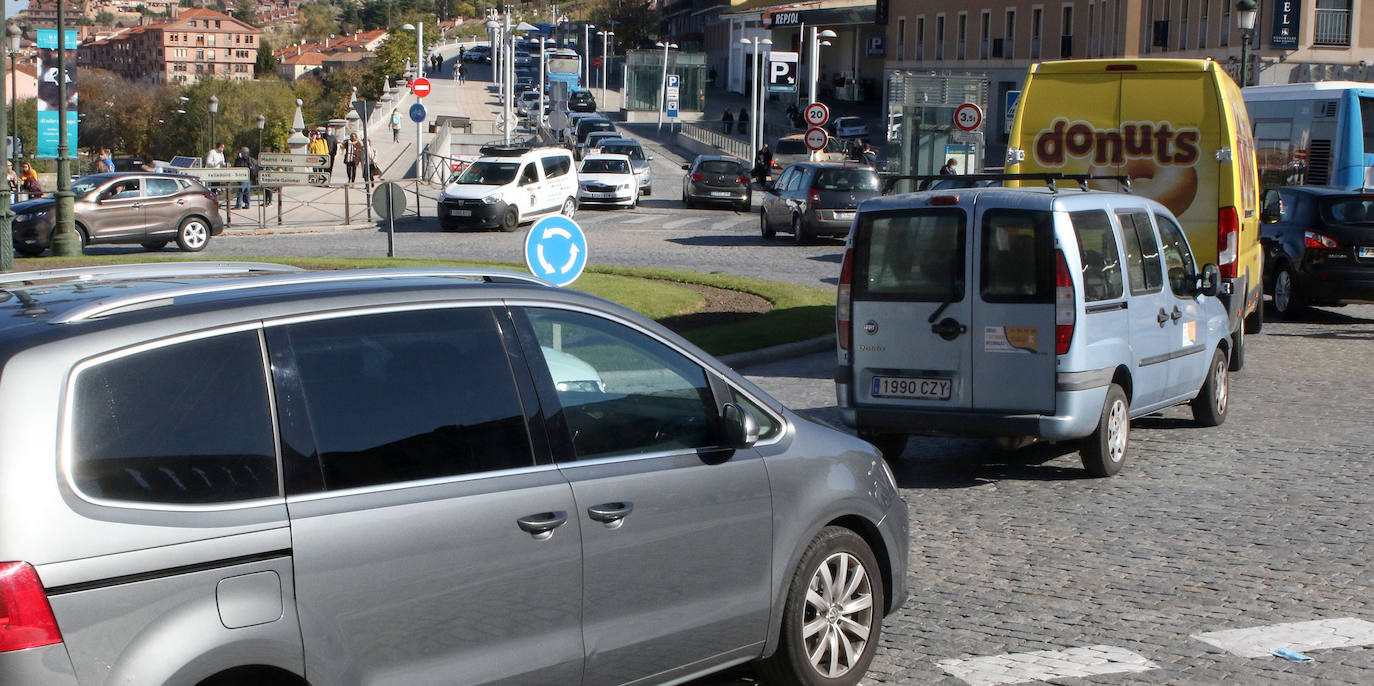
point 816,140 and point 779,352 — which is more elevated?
point 816,140

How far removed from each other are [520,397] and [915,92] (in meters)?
33.5

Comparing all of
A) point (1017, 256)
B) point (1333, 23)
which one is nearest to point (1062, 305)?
point (1017, 256)

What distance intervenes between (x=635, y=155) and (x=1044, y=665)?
43117mm

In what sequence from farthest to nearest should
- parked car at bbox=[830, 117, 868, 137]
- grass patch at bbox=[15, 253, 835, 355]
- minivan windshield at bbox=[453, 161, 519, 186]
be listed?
parked car at bbox=[830, 117, 868, 137] < minivan windshield at bbox=[453, 161, 519, 186] < grass patch at bbox=[15, 253, 835, 355]

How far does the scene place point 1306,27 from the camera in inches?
1911

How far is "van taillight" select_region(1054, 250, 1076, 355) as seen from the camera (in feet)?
29.7

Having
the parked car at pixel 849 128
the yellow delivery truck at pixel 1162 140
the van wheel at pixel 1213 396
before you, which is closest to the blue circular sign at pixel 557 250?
the yellow delivery truck at pixel 1162 140

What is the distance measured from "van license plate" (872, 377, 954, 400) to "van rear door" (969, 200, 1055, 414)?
0.22 m

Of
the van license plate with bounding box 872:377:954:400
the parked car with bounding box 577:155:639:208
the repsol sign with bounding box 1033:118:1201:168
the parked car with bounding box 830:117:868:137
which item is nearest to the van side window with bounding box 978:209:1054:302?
the van license plate with bounding box 872:377:954:400

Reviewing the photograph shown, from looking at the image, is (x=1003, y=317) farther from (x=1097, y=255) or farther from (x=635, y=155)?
(x=635, y=155)

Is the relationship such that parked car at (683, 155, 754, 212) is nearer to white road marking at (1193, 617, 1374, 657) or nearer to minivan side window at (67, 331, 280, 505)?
white road marking at (1193, 617, 1374, 657)

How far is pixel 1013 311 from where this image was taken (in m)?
9.23

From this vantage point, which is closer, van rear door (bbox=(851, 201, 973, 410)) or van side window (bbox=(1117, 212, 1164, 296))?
van rear door (bbox=(851, 201, 973, 410))

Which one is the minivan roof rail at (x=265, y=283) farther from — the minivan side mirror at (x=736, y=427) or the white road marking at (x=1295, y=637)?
the white road marking at (x=1295, y=637)
